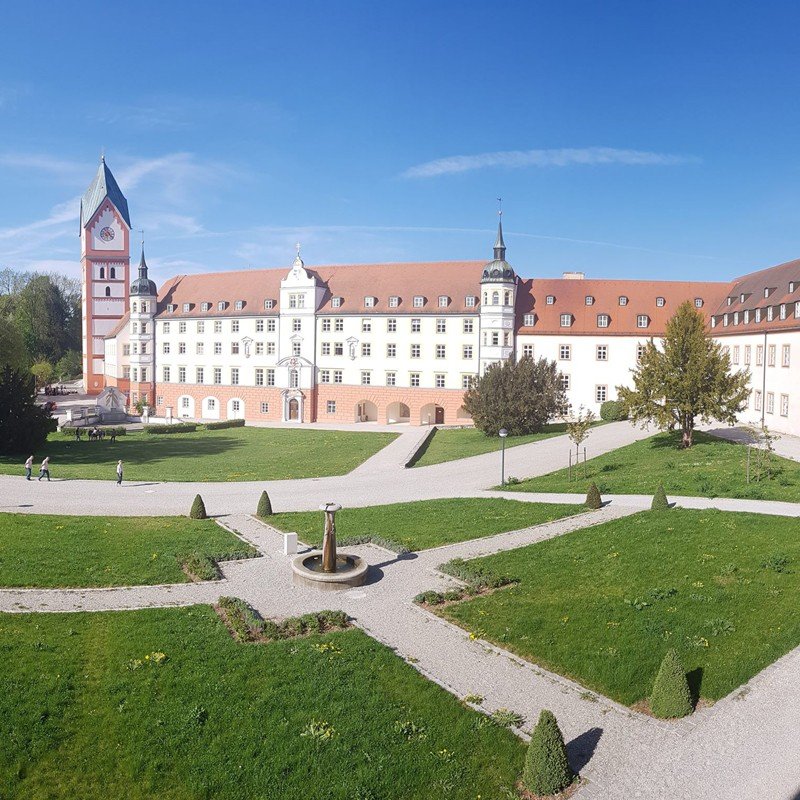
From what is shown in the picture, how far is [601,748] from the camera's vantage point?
35.1ft

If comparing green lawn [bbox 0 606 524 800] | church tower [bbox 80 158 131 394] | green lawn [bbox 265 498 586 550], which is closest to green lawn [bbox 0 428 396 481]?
green lawn [bbox 265 498 586 550]

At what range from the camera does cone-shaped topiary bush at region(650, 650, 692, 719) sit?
11391mm

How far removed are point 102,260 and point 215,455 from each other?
4715 cm

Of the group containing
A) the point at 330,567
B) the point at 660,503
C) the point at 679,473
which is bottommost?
the point at 330,567

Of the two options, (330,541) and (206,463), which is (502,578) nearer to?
(330,541)

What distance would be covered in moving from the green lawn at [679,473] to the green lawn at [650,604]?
496 cm

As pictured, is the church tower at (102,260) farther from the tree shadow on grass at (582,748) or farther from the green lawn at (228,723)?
the tree shadow on grass at (582,748)

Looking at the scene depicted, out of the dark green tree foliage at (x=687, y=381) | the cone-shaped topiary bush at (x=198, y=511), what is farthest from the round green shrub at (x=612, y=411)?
the cone-shaped topiary bush at (x=198, y=511)

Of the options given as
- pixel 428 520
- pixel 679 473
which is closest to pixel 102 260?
pixel 428 520

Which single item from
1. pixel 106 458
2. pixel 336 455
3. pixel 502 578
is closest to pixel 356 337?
pixel 336 455

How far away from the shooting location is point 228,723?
1129 cm

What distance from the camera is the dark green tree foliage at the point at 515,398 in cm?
4578

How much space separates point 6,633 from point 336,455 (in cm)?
2805

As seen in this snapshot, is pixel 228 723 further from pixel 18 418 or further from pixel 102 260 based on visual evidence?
pixel 102 260
